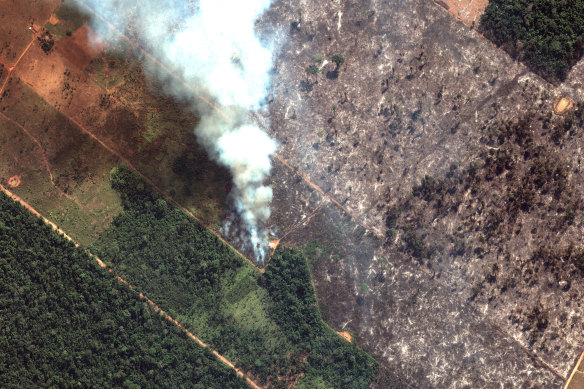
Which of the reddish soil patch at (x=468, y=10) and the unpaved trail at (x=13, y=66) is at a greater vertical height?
the reddish soil patch at (x=468, y=10)

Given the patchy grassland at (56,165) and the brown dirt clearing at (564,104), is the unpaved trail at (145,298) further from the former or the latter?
the brown dirt clearing at (564,104)

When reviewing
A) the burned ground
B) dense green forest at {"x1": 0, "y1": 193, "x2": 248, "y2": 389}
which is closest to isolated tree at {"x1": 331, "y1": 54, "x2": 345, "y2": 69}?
the burned ground

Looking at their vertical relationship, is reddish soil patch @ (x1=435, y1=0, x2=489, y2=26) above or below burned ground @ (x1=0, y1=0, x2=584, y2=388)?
above

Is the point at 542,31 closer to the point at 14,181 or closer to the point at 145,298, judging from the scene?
the point at 145,298

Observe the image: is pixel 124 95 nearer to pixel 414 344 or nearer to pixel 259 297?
pixel 259 297

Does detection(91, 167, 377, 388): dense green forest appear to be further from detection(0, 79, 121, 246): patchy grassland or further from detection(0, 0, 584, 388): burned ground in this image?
detection(0, 0, 584, 388): burned ground

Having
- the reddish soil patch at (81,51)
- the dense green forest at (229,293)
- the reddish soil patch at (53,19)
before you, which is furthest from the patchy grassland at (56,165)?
the reddish soil patch at (53,19)

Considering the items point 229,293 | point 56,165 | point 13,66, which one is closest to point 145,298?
point 229,293
